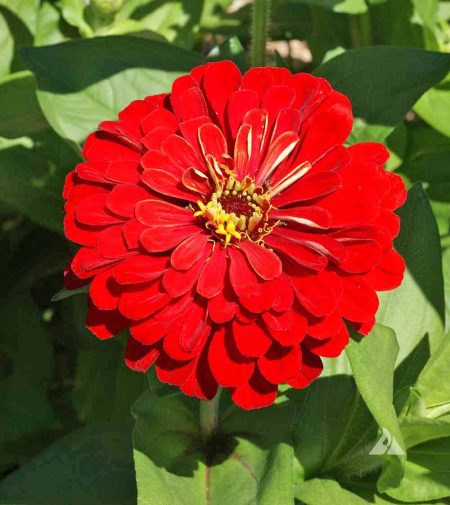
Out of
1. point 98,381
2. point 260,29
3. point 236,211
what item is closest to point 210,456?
point 236,211

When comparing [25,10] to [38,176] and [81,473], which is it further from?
[81,473]

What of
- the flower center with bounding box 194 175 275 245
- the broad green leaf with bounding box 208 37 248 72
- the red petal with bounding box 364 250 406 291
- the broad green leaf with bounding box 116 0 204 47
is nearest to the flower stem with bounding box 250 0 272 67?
the broad green leaf with bounding box 208 37 248 72

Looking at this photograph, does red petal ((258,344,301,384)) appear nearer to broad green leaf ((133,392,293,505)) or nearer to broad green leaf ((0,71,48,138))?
broad green leaf ((133,392,293,505))

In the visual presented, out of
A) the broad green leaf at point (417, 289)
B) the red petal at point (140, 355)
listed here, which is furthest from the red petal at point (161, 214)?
the broad green leaf at point (417, 289)

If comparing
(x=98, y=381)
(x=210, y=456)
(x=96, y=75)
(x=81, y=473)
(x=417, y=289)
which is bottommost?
(x=98, y=381)

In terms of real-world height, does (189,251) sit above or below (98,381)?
above

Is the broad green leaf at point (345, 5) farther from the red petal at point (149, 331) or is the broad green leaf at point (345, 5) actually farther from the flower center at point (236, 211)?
the red petal at point (149, 331)

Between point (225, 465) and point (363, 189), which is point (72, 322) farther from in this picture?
point (363, 189)
